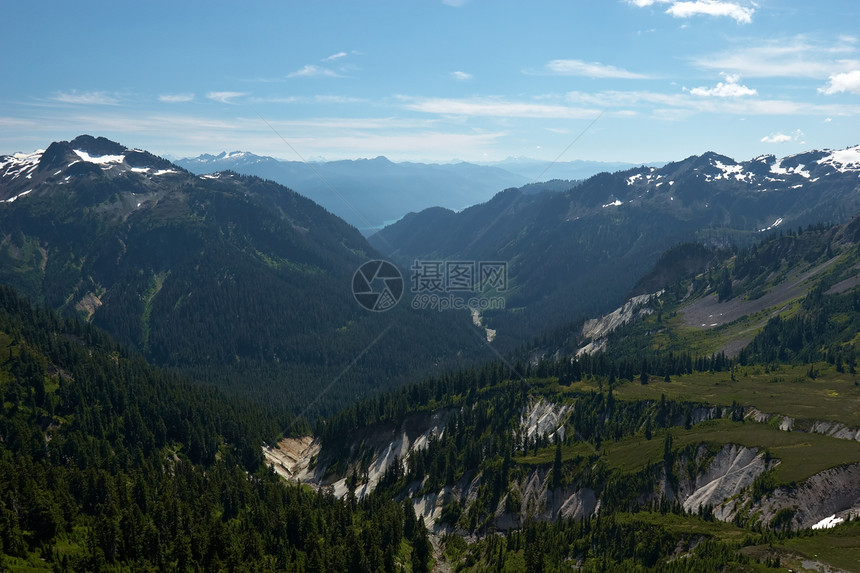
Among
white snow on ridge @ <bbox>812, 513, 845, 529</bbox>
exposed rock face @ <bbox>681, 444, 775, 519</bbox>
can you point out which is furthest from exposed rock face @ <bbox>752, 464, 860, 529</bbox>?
exposed rock face @ <bbox>681, 444, 775, 519</bbox>

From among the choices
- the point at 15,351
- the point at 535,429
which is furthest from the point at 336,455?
the point at 15,351

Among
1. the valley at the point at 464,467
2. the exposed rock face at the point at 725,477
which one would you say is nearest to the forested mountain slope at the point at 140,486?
the valley at the point at 464,467

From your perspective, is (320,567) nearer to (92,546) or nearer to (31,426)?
(92,546)

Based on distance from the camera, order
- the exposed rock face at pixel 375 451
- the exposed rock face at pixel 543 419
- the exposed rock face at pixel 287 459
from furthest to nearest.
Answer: the exposed rock face at pixel 287 459 < the exposed rock face at pixel 375 451 < the exposed rock face at pixel 543 419

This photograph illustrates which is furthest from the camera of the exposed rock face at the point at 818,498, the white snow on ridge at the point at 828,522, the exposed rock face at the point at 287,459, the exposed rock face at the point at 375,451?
the exposed rock face at the point at 287,459

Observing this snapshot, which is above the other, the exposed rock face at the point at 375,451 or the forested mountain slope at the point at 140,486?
the forested mountain slope at the point at 140,486

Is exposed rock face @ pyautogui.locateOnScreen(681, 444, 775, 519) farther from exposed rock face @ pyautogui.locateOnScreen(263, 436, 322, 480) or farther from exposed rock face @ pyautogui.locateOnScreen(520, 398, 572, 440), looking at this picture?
exposed rock face @ pyautogui.locateOnScreen(263, 436, 322, 480)

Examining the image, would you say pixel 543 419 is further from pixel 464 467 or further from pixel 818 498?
pixel 818 498

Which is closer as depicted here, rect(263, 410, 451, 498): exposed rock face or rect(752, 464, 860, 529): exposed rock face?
rect(752, 464, 860, 529): exposed rock face

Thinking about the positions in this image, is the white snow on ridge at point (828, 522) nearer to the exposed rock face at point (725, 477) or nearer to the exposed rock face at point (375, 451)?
the exposed rock face at point (725, 477)
